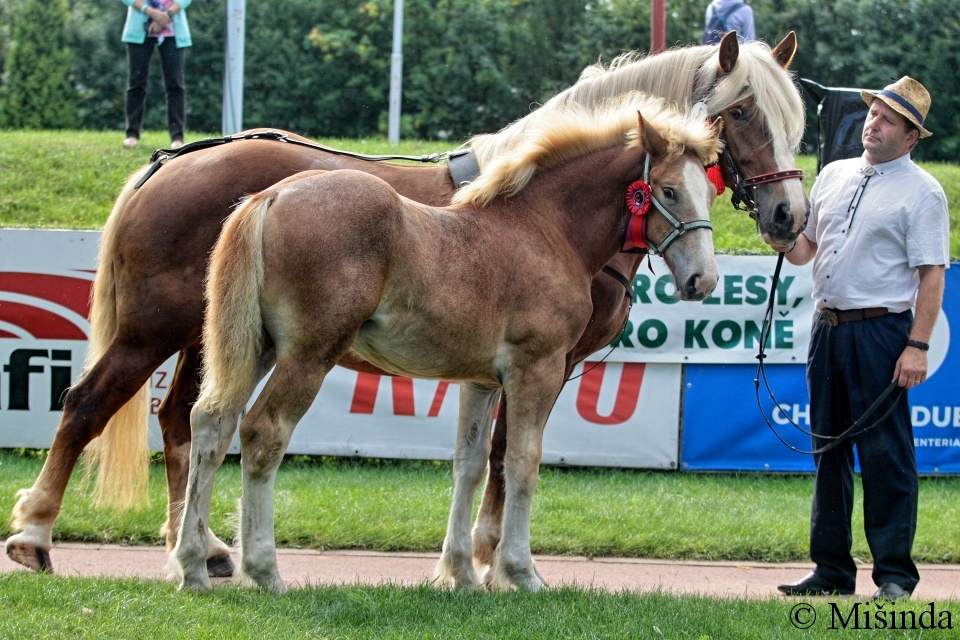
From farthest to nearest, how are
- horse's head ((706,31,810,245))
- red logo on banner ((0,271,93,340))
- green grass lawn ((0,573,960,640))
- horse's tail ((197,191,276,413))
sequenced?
red logo on banner ((0,271,93,340))
horse's head ((706,31,810,245))
horse's tail ((197,191,276,413))
green grass lawn ((0,573,960,640))

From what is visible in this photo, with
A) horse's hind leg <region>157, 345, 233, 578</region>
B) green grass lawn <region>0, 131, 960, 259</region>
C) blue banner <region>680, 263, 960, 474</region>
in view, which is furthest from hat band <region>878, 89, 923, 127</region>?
green grass lawn <region>0, 131, 960, 259</region>

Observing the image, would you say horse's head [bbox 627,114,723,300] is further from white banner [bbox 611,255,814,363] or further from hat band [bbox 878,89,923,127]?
white banner [bbox 611,255,814,363]

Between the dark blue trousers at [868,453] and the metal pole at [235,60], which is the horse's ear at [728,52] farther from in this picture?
the metal pole at [235,60]

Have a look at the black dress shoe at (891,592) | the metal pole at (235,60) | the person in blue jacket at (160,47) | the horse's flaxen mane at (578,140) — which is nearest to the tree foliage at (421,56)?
the metal pole at (235,60)

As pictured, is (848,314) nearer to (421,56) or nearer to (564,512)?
(564,512)

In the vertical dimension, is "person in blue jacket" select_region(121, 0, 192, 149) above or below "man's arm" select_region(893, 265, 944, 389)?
above

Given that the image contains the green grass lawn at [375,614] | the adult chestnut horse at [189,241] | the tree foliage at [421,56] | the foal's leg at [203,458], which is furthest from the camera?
the tree foliage at [421,56]

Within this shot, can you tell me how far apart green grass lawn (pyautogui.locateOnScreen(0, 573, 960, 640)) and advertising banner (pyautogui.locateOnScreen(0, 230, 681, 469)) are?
335 cm

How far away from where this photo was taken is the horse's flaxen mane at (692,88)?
5.86 metres

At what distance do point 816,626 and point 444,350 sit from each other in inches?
73.7

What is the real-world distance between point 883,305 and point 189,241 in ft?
10.7

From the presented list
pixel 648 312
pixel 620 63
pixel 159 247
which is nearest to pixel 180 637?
pixel 159 247

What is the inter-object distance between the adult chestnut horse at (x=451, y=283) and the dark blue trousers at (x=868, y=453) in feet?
3.54

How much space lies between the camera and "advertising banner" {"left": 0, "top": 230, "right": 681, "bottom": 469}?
27.5 ft
